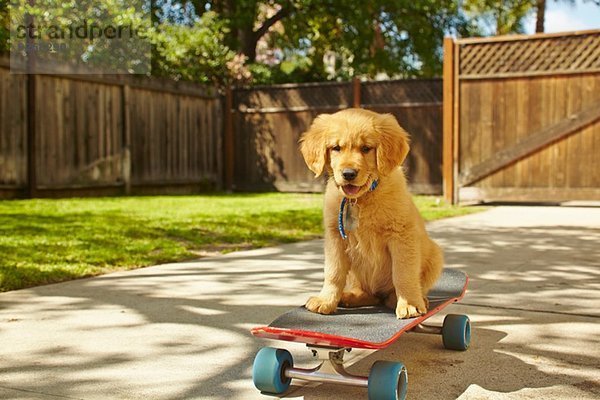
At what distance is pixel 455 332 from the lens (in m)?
3.28

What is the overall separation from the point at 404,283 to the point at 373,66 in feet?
65.7

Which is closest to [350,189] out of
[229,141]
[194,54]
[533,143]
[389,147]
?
[389,147]

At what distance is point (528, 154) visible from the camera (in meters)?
11.7

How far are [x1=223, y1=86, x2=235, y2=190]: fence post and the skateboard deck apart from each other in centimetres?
1354

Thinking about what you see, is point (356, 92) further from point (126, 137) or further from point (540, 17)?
point (540, 17)

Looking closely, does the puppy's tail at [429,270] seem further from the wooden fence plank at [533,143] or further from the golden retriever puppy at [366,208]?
the wooden fence plank at [533,143]

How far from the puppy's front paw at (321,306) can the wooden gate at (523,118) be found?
940 cm

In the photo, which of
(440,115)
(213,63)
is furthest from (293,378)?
(213,63)

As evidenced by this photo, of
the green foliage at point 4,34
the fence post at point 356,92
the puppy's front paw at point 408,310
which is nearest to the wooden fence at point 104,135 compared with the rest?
the green foliage at point 4,34

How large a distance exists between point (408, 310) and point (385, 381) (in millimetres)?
558

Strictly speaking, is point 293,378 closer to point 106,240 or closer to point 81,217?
point 106,240

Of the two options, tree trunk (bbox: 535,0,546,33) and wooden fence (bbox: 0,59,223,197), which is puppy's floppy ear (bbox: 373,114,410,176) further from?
tree trunk (bbox: 535,0,546,33)

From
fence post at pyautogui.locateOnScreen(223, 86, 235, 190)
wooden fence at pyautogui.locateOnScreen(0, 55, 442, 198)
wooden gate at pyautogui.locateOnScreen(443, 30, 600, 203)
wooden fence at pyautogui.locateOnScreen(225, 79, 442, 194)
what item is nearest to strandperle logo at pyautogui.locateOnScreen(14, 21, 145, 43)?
fence post at pyautogui.locateOnScreen(223, 86, 235, 190)

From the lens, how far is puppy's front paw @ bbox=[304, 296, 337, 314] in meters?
3.04
